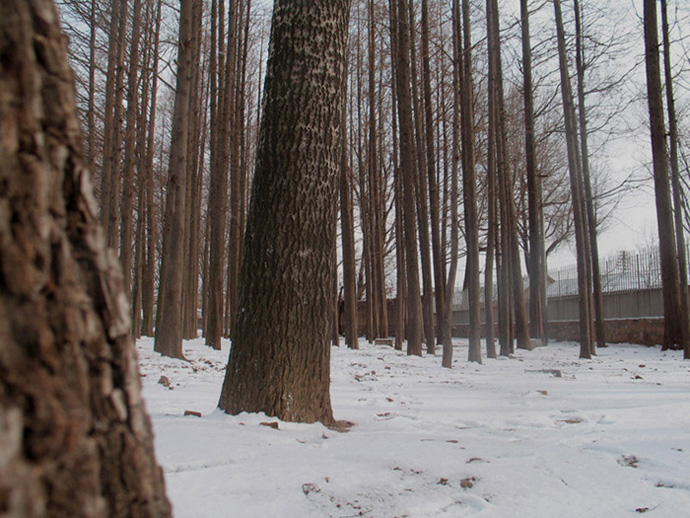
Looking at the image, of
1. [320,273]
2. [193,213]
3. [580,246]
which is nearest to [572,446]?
[320,273]

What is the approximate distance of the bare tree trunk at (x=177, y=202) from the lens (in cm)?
923

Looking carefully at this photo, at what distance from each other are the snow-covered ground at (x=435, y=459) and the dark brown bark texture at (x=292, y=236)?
0.86 ft

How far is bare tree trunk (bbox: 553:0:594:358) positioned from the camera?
1180cm

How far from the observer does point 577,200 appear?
12273mm

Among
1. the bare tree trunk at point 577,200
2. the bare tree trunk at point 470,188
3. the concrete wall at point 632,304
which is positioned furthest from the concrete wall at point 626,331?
the bare tree trunk at point 470,188

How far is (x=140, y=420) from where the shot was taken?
73 cm

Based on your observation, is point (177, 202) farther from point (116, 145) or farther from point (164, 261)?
point (116, 145)

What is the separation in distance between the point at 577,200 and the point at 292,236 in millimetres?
10451

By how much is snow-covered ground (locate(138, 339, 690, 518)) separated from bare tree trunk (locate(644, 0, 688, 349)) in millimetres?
7314

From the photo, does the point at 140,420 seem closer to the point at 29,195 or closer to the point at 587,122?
the point at 29,195

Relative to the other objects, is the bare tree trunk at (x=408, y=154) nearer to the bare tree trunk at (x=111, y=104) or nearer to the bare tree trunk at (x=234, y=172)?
the bare tree trunk at (x=234, y=172)

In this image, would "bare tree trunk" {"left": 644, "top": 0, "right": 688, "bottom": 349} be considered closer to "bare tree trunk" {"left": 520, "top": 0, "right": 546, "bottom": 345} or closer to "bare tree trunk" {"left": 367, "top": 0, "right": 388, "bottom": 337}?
"bare tree trunk" {"left": 520, "top": 0, "right": 546, "bottom": 345}

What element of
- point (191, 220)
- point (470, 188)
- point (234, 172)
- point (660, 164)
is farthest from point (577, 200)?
point (191, 220)

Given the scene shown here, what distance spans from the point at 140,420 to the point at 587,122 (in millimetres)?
17901
